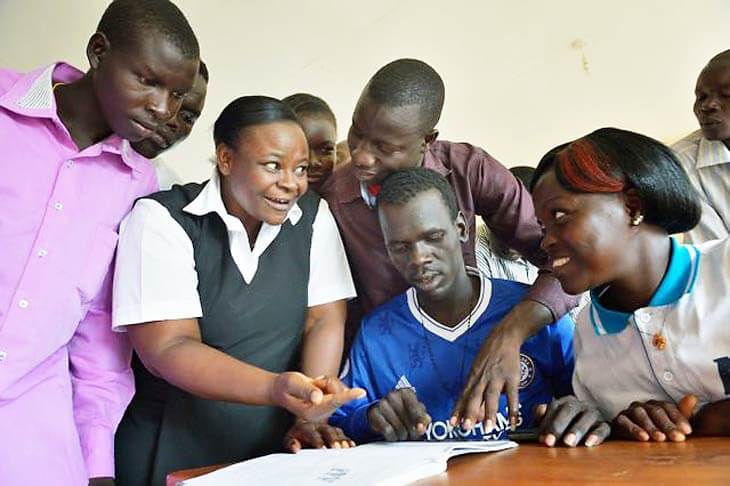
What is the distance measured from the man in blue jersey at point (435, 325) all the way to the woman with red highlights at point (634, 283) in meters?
0.15

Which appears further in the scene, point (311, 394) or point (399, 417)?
point (399, 417)

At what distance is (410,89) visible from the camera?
1505 millimetres

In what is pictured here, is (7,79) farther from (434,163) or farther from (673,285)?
(673,285)

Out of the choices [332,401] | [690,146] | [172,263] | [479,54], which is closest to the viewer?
[332,401]

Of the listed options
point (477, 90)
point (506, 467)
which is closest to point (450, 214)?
point (506, 467)

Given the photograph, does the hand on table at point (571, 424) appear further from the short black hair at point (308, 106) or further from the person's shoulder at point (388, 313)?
the short black hair at point (308, 106)

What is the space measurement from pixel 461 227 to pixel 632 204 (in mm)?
395

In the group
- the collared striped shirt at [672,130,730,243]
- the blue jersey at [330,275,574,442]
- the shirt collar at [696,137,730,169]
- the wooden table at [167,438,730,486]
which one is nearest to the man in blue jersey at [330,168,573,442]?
the blue jersey at [330,275,574,442]

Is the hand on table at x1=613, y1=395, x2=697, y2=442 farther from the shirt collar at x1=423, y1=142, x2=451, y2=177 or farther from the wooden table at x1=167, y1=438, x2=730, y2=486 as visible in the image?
the shirt collar at x1=423, y1=142, x2=451, y2=177

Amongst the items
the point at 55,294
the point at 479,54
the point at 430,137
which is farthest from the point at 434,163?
the point at 479,54

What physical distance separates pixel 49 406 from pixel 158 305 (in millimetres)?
262

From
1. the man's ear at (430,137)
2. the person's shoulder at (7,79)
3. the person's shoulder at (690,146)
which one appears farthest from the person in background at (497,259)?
the person's shoulder at (7,79)

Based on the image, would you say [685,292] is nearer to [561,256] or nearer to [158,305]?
[561,256]

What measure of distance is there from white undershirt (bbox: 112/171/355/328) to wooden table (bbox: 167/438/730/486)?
0.32 meters
